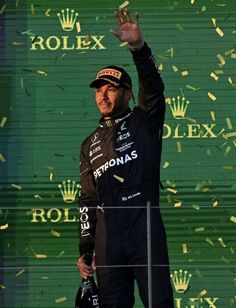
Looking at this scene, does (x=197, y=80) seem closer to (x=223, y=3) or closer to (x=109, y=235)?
(x=223, y=3)

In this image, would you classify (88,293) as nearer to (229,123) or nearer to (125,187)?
(125,187)

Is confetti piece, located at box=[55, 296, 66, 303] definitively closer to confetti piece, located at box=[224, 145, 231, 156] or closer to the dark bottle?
confetti piece, located at box=[224, 145, 231, 156]

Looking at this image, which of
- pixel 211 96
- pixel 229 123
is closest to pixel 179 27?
pixel 211 96

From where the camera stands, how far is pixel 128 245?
6520 mm

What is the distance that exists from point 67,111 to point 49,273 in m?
1.25

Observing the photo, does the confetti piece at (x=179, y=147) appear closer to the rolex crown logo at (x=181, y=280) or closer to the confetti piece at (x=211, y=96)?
the confetti piece at (x=211, y=96)

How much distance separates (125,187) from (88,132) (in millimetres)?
2792

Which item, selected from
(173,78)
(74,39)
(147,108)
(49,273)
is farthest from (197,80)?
(147,108)

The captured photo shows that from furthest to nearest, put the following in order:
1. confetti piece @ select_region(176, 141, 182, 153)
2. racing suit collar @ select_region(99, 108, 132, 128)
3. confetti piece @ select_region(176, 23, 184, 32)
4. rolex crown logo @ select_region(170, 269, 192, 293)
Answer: confetti piece @ select_region(176, 23, 184, 32) → confetti piece @ select_region(176, 141, 182, 153) → rolex crown logo @ select_region(170, 269, 192, 293) → racing suit collar @ select_region(99, 108, 132, 128)

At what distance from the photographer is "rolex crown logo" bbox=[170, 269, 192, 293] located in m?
9.12

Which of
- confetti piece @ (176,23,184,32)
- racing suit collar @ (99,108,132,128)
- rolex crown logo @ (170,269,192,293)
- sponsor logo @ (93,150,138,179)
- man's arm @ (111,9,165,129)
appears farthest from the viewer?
confetti piece @ (176,23,184,32)

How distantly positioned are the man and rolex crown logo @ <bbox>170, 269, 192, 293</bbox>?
2.48m

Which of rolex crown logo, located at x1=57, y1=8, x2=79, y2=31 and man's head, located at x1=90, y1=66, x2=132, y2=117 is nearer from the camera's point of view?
man's head, located at x1=90, y1=66, x2=132, y2=117

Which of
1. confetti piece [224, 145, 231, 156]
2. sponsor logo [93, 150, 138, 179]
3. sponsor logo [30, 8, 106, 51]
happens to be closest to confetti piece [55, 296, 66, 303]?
confetti piece [224, 145, 231, 156]
